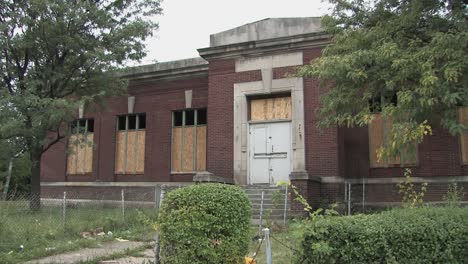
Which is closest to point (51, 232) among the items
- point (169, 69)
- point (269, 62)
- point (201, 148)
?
point (201, 148)

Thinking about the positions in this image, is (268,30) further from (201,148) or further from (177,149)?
(177,149)

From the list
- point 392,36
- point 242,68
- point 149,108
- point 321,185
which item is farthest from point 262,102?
point 392,36

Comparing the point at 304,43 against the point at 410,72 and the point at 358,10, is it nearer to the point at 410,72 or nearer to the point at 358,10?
the point at 358,10

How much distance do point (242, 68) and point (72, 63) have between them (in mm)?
6377

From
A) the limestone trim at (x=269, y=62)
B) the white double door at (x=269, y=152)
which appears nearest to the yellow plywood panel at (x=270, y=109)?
the white double door at (x=269, y=152)

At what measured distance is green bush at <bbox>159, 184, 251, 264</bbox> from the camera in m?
6.01

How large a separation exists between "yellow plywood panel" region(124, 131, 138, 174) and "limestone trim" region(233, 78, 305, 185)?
6.09 metres

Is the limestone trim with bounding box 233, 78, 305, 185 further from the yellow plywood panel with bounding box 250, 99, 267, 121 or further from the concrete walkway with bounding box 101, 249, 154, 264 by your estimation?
the concrete walkway with bounding box 101, 249, 154, 264

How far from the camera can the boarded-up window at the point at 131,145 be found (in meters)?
21.2

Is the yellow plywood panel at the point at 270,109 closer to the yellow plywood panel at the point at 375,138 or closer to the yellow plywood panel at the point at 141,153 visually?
the yellow plywood panel at the point at 375,138

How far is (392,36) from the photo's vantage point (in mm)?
9945

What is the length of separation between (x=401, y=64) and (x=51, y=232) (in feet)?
28.7

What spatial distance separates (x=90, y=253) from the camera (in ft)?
31.3

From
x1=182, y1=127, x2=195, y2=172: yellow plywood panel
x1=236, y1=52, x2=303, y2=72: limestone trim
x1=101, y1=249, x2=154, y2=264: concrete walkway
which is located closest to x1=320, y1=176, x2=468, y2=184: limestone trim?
x1=236, y1=52, x2=303, y2=72: limestone trim
